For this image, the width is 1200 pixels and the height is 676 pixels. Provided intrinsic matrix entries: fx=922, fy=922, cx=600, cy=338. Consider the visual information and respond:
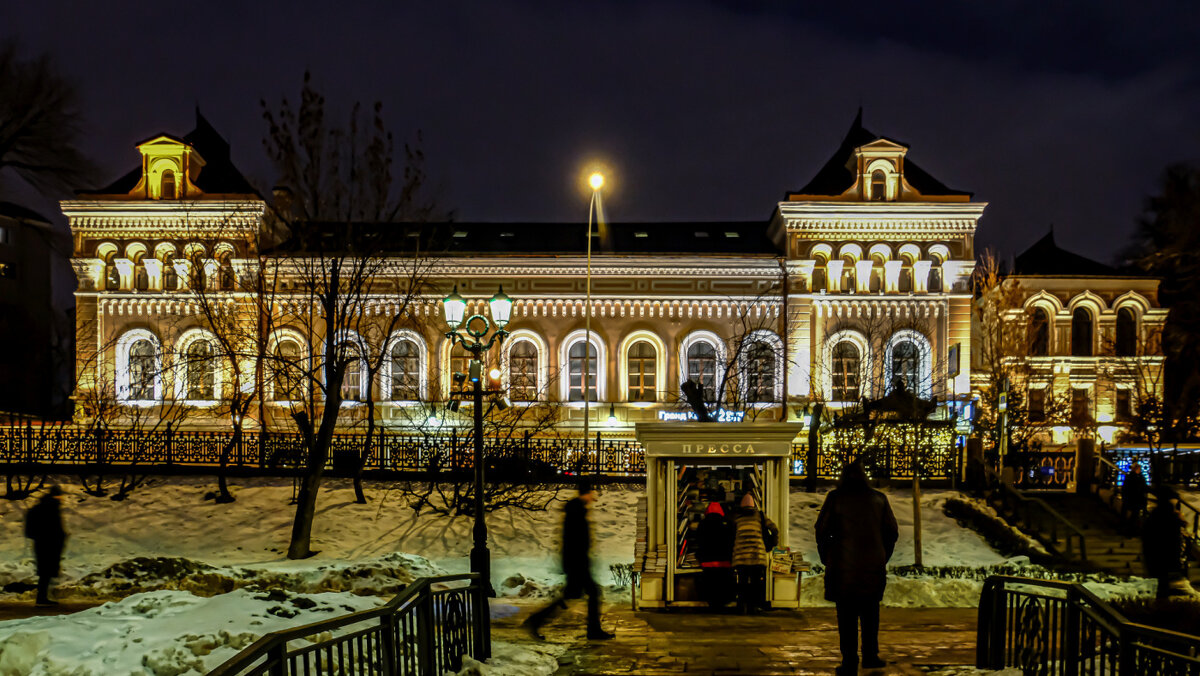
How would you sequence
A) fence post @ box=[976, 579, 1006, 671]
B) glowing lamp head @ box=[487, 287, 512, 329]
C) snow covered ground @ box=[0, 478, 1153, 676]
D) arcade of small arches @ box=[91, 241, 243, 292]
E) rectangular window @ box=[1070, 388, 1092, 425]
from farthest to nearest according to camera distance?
rectangular window @ box=[1070, 388, 1092, 425] → arcade of small arches @ box=[91, 241, 243, 292] → glowing lamp head @ box=[487, 287, 512, 329] → fence post @ box=[976, 579, 1006, 671] → snow covered ground @ box=[0, 478, 1153, 676]

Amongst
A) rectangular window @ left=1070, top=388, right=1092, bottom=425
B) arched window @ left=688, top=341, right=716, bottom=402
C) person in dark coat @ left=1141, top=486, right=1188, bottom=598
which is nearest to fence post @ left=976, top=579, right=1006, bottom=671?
person in dark coat @ left=1141, top=486, right=1188, bottom=598

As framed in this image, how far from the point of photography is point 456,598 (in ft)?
29.3

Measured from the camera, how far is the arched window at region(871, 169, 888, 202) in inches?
1485

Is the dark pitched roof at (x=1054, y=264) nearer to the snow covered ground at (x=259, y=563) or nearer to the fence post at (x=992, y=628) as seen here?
the snow covered ground at (x=259, y=563)

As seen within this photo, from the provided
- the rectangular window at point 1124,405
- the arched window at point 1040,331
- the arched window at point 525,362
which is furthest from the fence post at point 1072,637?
the rectangular window at point 1124,405

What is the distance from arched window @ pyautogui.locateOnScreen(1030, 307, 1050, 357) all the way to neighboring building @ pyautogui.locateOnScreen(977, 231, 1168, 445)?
43 mm

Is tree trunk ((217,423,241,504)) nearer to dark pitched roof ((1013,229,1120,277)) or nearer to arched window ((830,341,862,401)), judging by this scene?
arched window ((830,341,862,401))

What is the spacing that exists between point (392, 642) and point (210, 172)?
3768cm

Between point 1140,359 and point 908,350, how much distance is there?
1110 centimetres

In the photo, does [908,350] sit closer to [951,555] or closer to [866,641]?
[951,555]

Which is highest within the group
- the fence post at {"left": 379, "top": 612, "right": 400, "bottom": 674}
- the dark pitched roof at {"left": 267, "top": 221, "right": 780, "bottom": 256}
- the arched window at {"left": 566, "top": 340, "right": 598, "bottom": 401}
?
the dark pitched roof at {"left": 267, "top": 221, "right": 780, "bottom": 256}

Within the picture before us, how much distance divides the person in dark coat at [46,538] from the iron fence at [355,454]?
9.31 meters

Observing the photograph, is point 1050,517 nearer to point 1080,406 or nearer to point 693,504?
point 693,504

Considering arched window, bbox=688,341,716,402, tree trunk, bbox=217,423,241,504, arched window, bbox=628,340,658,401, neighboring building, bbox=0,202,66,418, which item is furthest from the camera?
neighboring building, bbox=0,202,66,418
